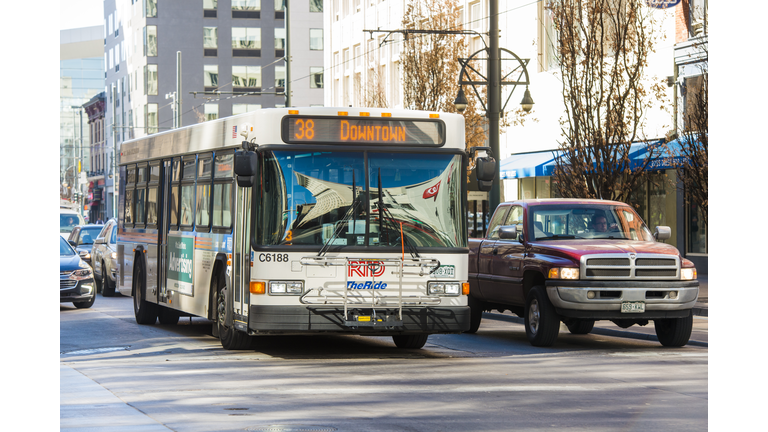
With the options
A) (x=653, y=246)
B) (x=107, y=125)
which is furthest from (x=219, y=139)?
(x=107, y=125)

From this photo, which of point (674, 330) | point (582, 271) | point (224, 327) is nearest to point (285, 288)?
point (224, 327)

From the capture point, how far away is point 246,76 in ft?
304

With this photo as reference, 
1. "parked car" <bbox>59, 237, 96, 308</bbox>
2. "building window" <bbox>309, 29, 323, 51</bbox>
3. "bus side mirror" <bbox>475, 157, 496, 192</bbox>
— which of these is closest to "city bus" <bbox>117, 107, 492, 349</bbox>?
"bus side mirror" <bbox>475, 157, 496, 192</bbox>

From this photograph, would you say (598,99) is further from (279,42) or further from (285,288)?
(279,42)

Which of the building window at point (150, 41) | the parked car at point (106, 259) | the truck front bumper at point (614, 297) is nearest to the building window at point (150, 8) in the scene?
the building window at point (150, 41)

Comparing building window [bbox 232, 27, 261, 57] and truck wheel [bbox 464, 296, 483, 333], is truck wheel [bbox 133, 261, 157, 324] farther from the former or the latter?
building window [bbox 232, 27, 261, 57]

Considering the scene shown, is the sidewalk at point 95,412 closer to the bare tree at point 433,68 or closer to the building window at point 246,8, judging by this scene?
the bare tree at point 433,68

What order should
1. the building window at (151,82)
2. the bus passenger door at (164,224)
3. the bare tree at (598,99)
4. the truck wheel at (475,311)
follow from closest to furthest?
the bus passenger door at (164,224), the truck wheel at (475,311), the bare tree at (598,99), the building window at (151,82)

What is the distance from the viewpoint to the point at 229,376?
1179 centimetres

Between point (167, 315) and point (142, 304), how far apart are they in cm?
47

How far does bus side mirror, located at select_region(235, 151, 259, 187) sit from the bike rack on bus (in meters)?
1.06

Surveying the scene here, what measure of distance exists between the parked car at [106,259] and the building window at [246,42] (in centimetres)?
6619

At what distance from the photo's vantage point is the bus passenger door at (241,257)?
1330 cm
